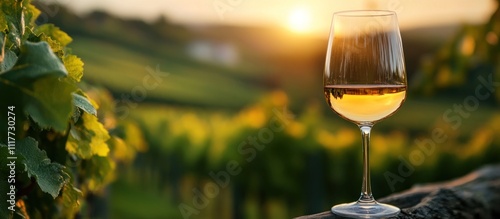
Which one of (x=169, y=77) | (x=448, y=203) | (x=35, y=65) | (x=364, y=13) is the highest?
(x=35, y=65)

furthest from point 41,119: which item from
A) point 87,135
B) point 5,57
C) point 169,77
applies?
point 169,77

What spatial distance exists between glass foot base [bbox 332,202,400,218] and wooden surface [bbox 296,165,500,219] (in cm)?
2

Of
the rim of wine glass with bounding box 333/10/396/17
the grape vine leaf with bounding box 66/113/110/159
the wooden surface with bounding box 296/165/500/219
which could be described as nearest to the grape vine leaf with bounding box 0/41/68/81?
the grape vine leaf with bounding box 66/113/110/159

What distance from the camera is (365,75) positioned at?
1.84 m

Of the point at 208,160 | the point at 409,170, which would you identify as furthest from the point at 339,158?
the point at 208,160

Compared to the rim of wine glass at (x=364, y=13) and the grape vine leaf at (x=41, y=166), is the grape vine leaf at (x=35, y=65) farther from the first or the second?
the rim of wine glass at (x=364, y=13)

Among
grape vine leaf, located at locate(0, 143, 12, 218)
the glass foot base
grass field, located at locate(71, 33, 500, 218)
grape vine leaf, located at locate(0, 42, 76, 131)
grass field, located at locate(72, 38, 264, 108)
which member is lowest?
grass field, located at locate(72, 38, 264, 108)

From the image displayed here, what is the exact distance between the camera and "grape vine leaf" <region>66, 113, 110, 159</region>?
1.59 metres

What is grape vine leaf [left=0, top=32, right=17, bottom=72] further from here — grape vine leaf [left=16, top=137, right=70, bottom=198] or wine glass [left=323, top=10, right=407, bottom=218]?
wine glass [left=323, top=10, right=407, bottom=218]

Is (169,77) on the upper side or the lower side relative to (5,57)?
lower

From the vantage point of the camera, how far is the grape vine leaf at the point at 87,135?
1.59m

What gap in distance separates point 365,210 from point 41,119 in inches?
41.4

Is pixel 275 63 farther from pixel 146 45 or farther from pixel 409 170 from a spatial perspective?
pixel 409 170

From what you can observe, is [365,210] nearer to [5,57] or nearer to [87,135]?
[87,135]
